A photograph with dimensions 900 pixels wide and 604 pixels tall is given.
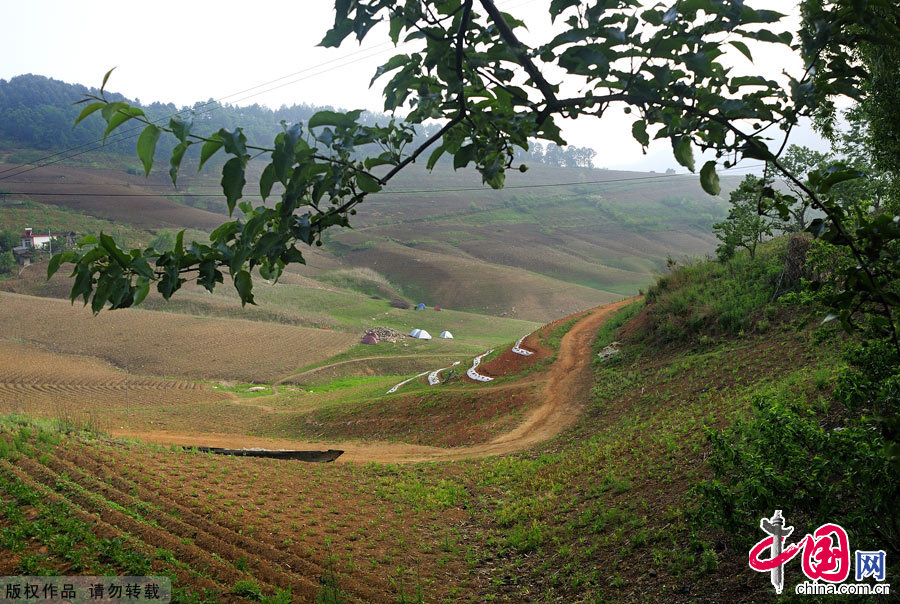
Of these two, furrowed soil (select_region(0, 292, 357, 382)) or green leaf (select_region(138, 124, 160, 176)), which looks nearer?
green leaf (select_region(138, 124, 160, 176))

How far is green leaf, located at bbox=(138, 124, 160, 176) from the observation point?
1.24 meters

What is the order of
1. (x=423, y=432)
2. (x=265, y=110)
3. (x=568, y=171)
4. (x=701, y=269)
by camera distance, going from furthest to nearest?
(x=265, y=110) → (x=568, y=171) → (x=701, y=269) → (x=423, y=432)

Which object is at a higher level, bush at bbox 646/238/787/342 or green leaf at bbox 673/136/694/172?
green leaf at bbox 673/136/694/172

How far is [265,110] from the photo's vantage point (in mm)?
182125

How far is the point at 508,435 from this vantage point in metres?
14.0

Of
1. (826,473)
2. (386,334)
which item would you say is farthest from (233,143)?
(386,334)

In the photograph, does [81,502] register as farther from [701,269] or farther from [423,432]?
[701,269]

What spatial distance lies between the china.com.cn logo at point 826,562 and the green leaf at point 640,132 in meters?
2.56

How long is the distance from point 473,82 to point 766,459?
341cm

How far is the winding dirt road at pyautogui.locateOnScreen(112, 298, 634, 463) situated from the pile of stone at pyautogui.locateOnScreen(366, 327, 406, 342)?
2115 centimetres

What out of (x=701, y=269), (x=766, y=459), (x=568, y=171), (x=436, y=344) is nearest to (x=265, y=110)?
(x=568, y=171)

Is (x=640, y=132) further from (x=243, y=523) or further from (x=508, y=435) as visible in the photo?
(x=508, y=435)

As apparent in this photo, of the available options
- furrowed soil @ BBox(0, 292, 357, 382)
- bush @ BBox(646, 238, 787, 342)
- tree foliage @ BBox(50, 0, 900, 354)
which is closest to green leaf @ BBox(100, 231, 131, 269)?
tree foliage @ BBox(50, 0, 900, 354)

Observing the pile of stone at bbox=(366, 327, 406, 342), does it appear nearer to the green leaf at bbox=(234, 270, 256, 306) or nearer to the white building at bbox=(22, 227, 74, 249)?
the green leaf at bbox=(234, 270, 256, 306)
